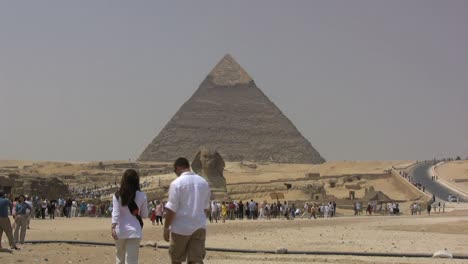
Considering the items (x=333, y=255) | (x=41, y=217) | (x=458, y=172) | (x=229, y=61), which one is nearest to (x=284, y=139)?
(x=229, y=61)

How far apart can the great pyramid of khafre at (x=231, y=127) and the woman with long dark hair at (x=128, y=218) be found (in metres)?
141

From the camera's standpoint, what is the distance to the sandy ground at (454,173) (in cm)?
5559

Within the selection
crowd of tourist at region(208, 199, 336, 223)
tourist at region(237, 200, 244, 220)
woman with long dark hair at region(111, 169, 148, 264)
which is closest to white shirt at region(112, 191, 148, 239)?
woman with long dark hair at region(111, 169, 148, 264)

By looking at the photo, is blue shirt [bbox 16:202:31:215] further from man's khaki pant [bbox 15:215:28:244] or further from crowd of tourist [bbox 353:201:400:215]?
crowd of tourist [bbox 353:201:400:215]

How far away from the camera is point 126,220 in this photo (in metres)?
6.16

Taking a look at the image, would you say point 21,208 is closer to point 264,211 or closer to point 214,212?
point 214,212

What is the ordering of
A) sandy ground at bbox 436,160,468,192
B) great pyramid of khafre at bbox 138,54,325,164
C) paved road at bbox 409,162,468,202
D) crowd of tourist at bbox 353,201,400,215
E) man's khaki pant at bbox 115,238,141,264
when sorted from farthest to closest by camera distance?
great pyramid of khafre at bbox 138,54,325,164 → sandy ground at bbox 436,160,468,192 → paved road at bbox 409,162,468,202 → crowd of tourist at bbox 353,201,400,215 → man's khaki pant at bbox 115,238,141,264

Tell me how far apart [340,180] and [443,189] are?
7.37 metres

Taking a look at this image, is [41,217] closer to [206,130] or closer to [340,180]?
[340,180]

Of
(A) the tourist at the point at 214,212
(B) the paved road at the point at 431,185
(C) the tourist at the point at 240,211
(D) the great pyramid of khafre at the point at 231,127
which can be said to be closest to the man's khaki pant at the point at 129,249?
(A) the tourist at the point at 214,212

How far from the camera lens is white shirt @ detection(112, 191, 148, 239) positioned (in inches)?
241

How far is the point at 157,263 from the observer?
9.18 metres

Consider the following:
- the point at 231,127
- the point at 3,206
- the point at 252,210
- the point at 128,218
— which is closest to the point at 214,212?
the point at 252,210

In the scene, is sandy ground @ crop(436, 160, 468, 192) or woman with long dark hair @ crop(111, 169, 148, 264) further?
sandy ground @ crop(436, 160, 468, 192)
